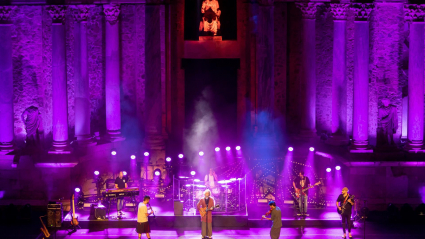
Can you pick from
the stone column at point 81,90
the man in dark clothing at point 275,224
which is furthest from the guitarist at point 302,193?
the stone column at point 81,90

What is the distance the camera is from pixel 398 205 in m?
22.7

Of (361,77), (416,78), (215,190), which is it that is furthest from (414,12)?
(215,190)

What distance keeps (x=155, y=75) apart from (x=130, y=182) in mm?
5206

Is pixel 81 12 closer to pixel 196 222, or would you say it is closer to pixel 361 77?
pixel 196 222

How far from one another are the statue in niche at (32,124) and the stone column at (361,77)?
14.0 meters

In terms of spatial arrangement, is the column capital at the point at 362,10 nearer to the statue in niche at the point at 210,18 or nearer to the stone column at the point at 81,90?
the statue in niche at the point at 210,18

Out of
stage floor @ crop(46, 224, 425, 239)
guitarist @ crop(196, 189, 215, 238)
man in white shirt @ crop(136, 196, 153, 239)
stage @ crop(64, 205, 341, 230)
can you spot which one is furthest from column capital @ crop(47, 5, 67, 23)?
guitarist @ crop(196, 189, 215, 238)

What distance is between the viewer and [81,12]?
81.9ft

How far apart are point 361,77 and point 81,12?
13.3 meters

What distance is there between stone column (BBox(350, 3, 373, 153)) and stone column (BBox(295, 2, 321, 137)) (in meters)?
2.26

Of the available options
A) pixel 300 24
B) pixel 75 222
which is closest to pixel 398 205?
pixel 300 24

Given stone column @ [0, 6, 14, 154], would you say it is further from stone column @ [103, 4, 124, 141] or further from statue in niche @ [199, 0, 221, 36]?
statue in niche @ [199, 0, 221, 36]

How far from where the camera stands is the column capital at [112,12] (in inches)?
1000

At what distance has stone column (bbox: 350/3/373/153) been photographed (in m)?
23.5
